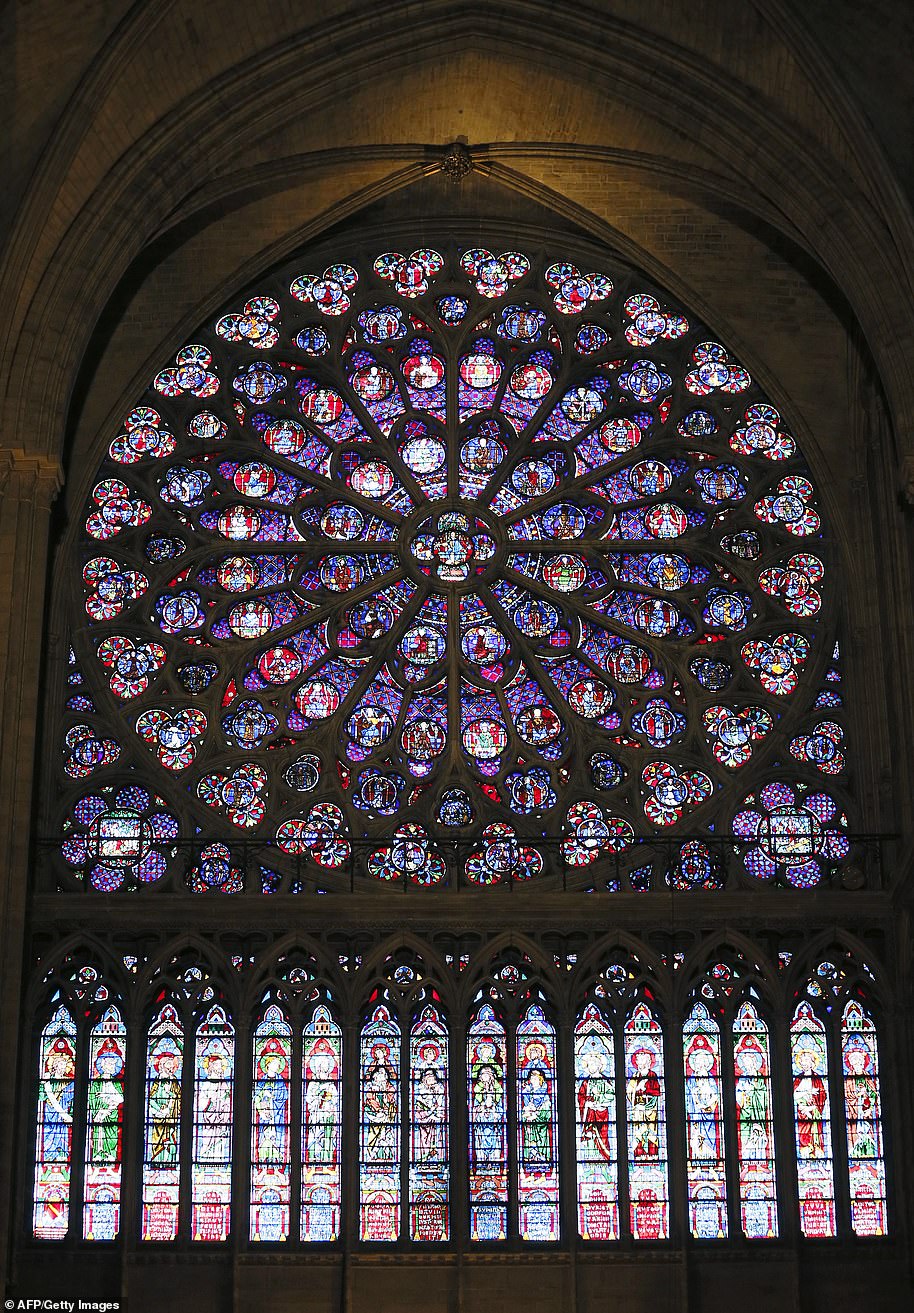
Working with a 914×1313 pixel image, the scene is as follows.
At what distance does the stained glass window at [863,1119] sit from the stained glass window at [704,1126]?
919mm

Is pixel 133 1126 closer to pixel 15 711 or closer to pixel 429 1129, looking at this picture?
pixel 429 1129

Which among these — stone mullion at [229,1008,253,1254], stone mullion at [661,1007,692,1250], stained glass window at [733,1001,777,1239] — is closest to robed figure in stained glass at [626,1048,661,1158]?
stone mullion at [661,1007,692,1250]

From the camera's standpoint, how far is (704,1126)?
1531 centimetres

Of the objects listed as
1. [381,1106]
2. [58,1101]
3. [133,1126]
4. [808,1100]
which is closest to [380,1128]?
[381,1106]

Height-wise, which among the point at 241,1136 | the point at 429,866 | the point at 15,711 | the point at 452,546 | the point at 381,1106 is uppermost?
the point at 452,546

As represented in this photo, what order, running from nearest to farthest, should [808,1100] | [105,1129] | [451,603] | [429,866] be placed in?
[105,1129]
[808,1100]
[429,866]
[451,603]

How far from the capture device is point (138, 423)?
1783cm

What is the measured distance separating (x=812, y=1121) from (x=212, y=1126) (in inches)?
169

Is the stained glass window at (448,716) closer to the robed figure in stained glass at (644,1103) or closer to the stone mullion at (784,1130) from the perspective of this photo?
the robed figure in stained glass at (644,1103)

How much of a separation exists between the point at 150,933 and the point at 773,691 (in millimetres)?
5219

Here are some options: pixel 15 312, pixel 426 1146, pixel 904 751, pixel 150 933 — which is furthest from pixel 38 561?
pixel 904 751

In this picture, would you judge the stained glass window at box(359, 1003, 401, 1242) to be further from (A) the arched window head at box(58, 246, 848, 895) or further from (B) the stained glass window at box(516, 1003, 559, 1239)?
(A) the arched window head at box(58, 246, 848, 895)

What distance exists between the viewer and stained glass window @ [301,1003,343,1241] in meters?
15.1

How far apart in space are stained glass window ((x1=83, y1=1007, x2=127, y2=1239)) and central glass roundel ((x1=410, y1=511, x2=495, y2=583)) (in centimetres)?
442
